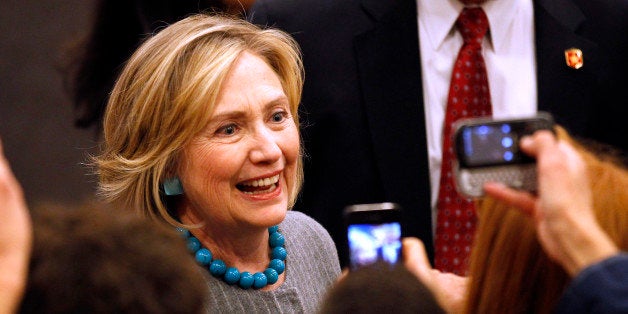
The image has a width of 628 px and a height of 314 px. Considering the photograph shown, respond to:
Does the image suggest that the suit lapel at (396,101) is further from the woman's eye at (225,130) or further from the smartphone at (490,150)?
the smartphone at (490,150)

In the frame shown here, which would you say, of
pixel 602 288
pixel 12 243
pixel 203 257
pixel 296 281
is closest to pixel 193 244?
pixel 203 257

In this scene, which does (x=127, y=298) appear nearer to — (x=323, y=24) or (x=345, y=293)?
(x=345, y=293)

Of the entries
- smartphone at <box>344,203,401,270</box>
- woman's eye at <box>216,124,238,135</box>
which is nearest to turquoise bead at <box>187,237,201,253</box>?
woman's eye at <box>216,124,238,135</box>

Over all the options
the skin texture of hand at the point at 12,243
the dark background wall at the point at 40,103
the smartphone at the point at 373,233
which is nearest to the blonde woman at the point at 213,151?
the smartphone at the point at 373,233

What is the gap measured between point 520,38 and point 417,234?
1.92ft

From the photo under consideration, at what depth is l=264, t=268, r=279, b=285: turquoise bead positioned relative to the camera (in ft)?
7.00

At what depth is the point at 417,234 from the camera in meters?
2.70

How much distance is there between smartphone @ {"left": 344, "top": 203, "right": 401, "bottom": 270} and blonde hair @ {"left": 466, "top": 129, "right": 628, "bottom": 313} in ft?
0.68

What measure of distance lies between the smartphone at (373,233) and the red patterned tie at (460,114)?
1.02 metres

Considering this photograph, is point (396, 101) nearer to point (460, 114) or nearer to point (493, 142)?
point (460, 114)

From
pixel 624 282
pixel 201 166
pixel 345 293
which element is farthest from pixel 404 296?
pixel 201 166

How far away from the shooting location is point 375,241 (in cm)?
163

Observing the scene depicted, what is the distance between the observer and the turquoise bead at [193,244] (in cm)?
205

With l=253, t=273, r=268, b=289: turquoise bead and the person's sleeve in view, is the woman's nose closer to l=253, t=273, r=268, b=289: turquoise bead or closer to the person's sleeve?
l=253, t=273, r=268, b=289: turquoise bead
